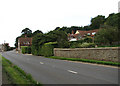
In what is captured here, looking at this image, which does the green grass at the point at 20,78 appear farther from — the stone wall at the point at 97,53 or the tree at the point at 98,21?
the tree at the point at 98,21

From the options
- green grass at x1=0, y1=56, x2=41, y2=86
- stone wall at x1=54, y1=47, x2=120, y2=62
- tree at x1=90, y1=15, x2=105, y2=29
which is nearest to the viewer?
green grass at x1=0, y1=56, x2=41, y2=86

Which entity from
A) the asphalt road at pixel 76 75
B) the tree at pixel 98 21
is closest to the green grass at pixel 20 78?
the asphalt road at pixel 76 75

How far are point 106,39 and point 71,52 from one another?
20.2 m

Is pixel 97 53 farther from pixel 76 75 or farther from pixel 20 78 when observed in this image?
pixel 20 78

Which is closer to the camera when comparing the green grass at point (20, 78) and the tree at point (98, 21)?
the green grass at point (20, 78)

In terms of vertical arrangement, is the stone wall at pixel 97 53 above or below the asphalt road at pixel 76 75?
above

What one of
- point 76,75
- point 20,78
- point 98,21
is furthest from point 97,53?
point 98,21

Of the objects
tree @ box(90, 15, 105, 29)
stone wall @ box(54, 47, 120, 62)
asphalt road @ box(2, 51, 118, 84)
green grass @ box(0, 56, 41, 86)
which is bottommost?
asphalt road @ box(2, 51, 118, 84)

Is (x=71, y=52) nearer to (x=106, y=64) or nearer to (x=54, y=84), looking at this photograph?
(x=106, y=64)

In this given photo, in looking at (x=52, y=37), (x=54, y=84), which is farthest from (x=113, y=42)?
(x=54, y=84)

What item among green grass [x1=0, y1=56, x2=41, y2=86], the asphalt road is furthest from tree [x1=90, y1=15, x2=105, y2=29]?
green grass [x1=0, y1=56, x2=41, y2=86]

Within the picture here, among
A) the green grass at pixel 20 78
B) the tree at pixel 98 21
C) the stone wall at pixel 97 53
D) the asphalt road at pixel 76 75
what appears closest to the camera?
the green grass at pixel 20 78

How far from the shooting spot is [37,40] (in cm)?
3891

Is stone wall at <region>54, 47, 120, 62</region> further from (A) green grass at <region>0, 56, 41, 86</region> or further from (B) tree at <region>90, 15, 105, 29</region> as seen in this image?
(B) tree at <region>90, 15, 105, 29</region>
